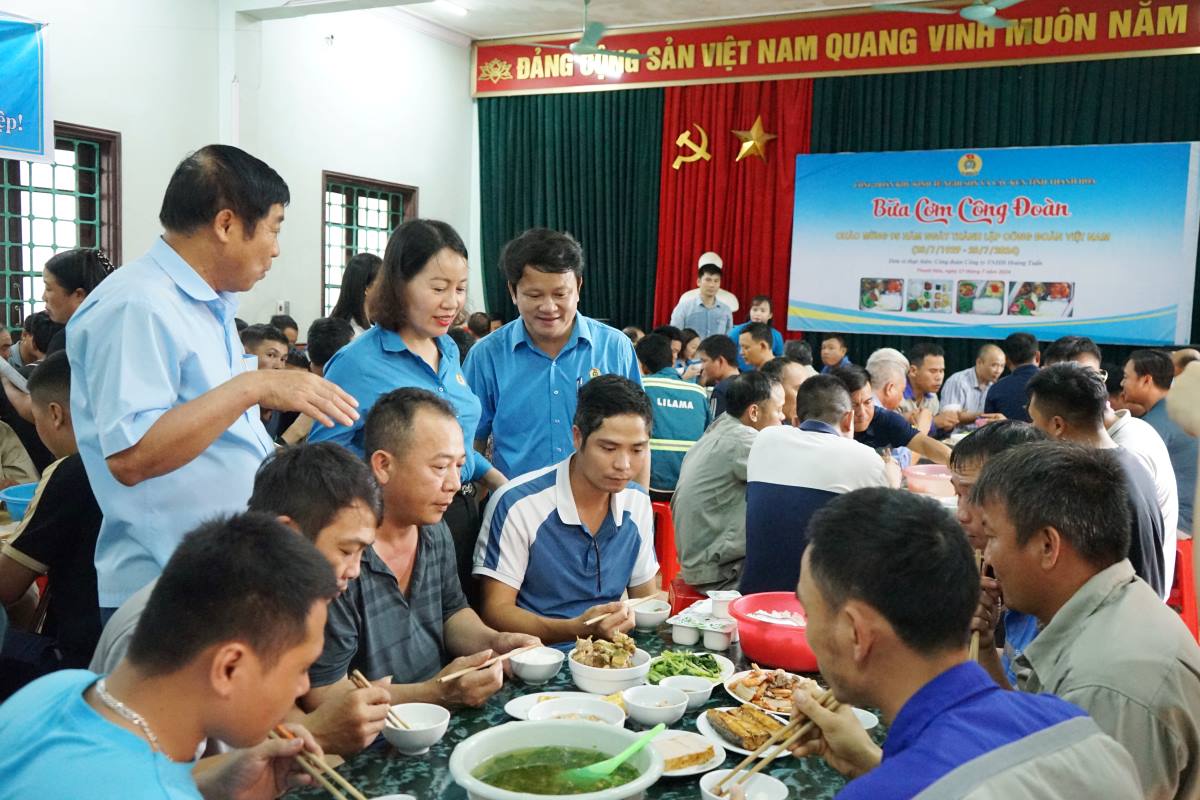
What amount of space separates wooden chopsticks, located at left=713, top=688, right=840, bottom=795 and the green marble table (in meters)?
0.05

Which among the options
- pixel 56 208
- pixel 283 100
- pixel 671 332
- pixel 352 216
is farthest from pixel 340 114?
pixel 671 332

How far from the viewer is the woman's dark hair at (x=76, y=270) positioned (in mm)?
3410

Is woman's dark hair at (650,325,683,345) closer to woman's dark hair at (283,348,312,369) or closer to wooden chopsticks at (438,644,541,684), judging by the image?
woman's dark hair at (283,348,312,369)

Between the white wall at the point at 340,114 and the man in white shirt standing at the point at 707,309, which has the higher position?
the white wall at the point at 340,114

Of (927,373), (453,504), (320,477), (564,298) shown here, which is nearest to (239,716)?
(320,477)

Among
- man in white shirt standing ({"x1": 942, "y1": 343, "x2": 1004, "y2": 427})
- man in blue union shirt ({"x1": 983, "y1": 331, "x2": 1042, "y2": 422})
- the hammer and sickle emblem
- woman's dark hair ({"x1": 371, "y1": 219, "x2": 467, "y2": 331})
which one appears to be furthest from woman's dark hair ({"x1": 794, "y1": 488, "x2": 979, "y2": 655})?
the hammer and sickle emblem

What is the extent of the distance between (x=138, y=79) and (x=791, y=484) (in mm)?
5854

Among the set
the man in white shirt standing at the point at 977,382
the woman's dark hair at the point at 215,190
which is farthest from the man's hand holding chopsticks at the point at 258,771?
the man in white shirt standing at the point at 977,382

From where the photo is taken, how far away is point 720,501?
356 centimetres

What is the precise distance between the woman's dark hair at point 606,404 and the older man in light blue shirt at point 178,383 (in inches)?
30.4

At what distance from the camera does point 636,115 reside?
31.6 feet

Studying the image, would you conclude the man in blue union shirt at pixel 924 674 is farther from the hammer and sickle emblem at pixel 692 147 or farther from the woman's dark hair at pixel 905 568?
the hammer and sickle emblem at pixel 692 147

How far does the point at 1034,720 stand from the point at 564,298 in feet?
6.12

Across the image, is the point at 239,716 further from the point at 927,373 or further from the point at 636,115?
the point at 636,115
